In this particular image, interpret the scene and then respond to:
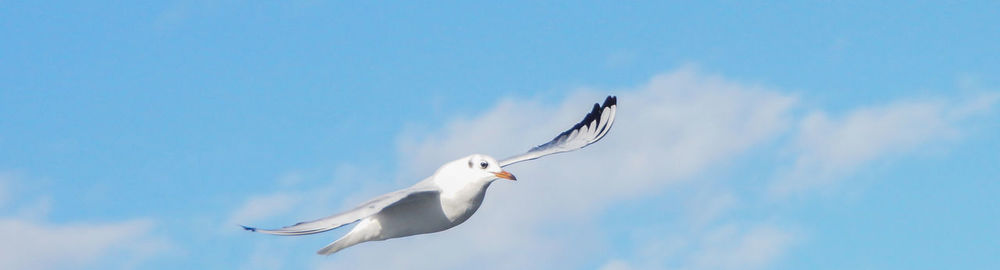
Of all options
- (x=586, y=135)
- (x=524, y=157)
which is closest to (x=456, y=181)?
(x=524, y=157)

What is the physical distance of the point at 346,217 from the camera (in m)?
16.9

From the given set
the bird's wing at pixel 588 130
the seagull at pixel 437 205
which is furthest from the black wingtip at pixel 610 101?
the seagull at pixel 437 205

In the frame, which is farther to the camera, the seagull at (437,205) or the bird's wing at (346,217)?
the seagull at (437,205)

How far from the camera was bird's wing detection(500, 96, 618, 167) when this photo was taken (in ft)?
77.7

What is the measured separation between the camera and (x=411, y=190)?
18.3m

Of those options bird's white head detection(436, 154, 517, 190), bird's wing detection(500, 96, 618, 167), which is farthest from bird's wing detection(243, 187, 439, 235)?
bird's wing detection(500, 96, 618, 167)

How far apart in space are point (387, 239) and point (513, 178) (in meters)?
2.09

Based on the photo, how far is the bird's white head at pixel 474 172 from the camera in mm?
19016

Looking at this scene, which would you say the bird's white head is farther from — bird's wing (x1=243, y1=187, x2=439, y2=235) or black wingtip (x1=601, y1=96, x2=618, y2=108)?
black wingtip (x1=601, y1=96, x2=618, y2=108)

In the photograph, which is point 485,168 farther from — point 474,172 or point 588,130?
point 588,130

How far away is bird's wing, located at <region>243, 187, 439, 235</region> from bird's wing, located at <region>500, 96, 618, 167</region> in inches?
227

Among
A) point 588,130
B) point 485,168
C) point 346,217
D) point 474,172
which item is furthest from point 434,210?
point 588,130

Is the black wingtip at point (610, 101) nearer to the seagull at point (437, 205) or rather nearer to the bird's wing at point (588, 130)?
the bird's wing at point (588, 130)

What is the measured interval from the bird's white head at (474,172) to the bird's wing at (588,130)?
4.25 metres
